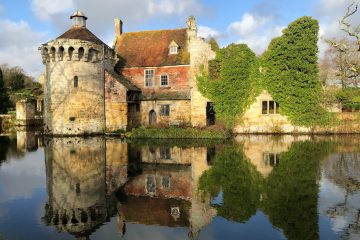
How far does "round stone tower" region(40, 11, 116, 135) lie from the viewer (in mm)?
31844

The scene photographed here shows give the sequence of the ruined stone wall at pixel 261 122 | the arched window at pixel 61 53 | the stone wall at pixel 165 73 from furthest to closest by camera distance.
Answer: the stone wall at pixel 165 73
the ruined stone wall at pixel 261 122
the arched window at pixel 61 53

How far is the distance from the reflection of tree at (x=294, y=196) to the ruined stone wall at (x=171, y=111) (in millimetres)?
16823

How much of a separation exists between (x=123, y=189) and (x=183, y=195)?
2.54m

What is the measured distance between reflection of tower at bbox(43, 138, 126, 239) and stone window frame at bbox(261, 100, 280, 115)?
63.3 feet

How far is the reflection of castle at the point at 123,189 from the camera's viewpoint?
10.1 metres

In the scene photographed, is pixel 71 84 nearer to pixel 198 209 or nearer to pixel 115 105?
pixel 115 105

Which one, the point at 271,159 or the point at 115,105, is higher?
the point at 115,105

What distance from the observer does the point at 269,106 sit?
113 feet

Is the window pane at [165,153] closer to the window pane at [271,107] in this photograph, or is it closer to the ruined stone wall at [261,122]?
the ruined stone wall at [261,122]

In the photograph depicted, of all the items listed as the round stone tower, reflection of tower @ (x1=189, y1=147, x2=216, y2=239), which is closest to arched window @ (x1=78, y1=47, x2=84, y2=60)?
the round stone tower

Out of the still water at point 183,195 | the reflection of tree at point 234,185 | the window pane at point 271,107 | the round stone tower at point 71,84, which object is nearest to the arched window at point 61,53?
the round stone tower at point 71,84

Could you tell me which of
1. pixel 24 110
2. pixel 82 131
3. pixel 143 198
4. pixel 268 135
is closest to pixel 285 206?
pixel 143 198

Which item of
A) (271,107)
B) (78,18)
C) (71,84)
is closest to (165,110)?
(71,84)

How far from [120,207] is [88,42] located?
79.9ft
